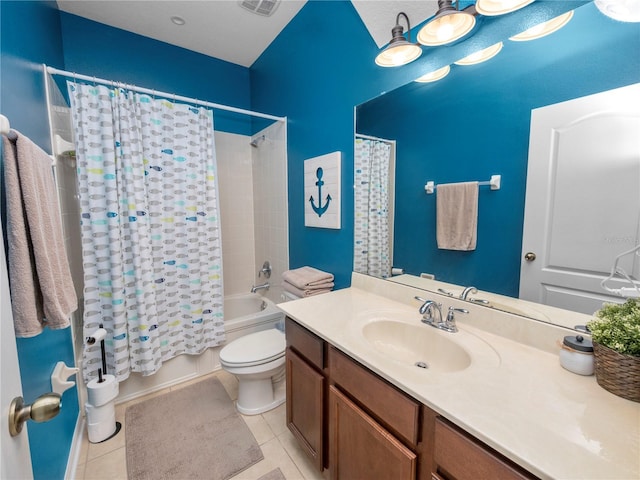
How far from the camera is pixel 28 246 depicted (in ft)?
2.50

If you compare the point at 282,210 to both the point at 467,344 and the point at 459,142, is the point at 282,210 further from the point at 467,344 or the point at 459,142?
the point at 467,344

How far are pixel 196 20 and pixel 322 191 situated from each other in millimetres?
1663

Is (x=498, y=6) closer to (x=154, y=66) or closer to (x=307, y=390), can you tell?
(x=307, y=390)

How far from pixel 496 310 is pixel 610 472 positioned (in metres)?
0.61

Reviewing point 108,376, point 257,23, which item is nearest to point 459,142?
point 257,23

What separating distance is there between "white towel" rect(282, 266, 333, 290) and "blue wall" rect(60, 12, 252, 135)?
1.81 metres

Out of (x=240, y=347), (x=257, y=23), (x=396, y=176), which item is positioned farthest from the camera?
(x=257, y=23)

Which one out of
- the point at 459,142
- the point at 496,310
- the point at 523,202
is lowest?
the point at 496,310

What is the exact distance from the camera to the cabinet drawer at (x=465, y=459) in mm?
579

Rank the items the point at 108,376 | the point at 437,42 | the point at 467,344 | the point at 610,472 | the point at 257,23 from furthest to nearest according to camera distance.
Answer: the point at 257,23 → the point at 108,376 → the point at 437,42 → the point at 467,344 → the point at 610,472

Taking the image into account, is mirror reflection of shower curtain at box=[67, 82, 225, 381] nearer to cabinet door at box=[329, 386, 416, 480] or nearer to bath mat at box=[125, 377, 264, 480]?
bath mat at box=[125, 377, 264, 480]

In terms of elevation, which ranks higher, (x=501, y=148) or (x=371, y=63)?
(x=371, y=63)

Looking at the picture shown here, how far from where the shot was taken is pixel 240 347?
1.77m

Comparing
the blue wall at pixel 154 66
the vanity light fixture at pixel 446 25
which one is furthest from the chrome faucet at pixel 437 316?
the blue wall at pixel 154 66
